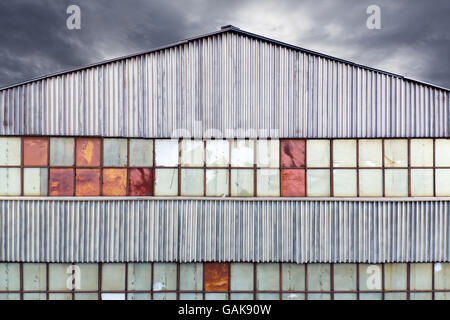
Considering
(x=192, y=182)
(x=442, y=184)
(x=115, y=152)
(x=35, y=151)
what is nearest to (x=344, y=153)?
(x=442, y=184)

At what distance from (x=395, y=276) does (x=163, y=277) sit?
31.0ft

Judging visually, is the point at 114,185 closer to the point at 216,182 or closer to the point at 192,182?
the point at 192,182

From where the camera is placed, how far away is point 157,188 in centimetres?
937

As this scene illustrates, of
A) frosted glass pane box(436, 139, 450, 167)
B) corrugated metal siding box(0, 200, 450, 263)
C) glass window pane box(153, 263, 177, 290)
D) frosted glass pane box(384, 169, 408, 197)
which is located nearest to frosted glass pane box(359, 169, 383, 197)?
frosted glass pane box(384, 169, 408, 197)

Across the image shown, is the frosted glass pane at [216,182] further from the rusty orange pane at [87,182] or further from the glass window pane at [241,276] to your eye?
the rusty orange pane at [87,182]

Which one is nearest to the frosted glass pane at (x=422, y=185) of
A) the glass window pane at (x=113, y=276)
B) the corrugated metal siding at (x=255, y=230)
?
the corrugated metal siding at (x=255, y=230)

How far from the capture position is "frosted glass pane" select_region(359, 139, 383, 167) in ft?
30.9

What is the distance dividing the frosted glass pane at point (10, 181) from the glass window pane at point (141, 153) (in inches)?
178

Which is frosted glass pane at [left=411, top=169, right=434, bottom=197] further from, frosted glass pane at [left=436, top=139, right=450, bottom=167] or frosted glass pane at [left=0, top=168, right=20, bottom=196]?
frosted glass pane at [left=0, top=168, right=20, bottom=196]

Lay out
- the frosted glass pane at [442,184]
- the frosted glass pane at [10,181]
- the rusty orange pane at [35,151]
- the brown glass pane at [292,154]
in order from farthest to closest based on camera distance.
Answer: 1. the brown glass pane at [292,154]
2. the frosted glass pane at [442,184]
3. the rusty orange pane at [35,151]
4. the frosted glass pane at [10,181]

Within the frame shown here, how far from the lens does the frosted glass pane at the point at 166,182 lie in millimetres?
9375

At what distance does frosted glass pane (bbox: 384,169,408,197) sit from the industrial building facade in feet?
0.13

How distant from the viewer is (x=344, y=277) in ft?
31.1
